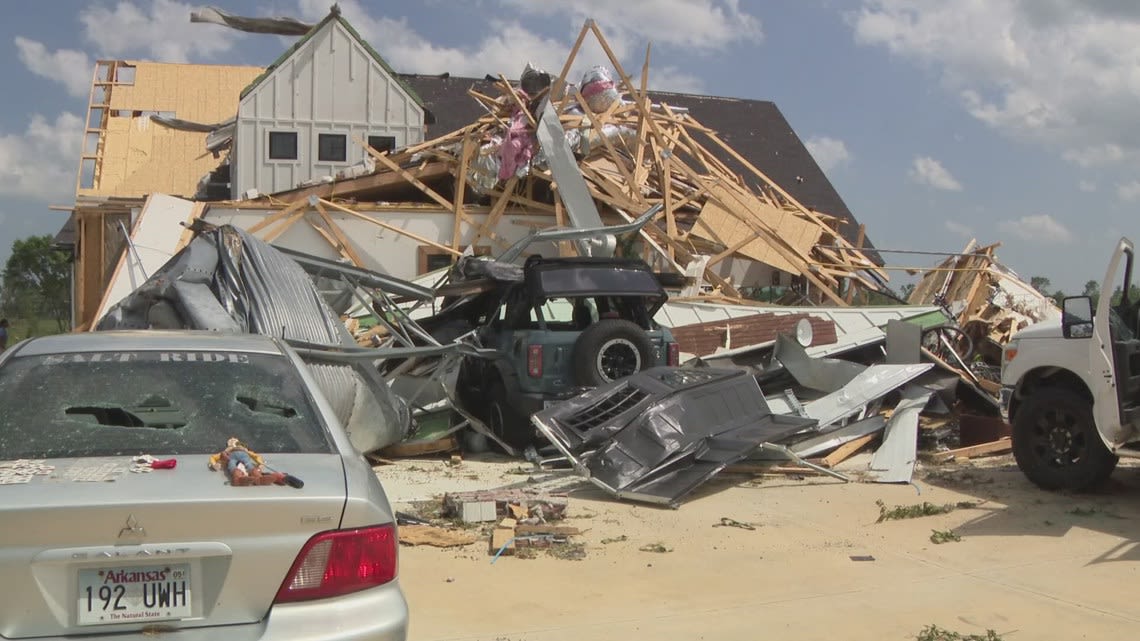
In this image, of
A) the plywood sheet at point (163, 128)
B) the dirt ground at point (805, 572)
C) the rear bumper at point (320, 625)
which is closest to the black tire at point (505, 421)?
the dirt ground at point (805, 572)

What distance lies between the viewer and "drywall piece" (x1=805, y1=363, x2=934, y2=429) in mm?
Answer: 10391

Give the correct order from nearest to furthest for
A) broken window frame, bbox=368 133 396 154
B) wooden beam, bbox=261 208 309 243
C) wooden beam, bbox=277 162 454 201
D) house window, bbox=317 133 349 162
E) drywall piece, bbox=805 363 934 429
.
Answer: drywall piece, bbox=805 363 934 429
wooden beam, bbox=261 208 309 243
wooden beam, bbox=277 162 454 201
house window, bbox=317 133 349 162
broken window frame, bbox=368 133 396 154

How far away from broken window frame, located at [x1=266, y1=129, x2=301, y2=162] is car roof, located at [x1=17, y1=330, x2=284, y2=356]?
19.2 metres

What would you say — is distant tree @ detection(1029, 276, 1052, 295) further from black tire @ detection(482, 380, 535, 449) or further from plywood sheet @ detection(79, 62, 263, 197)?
plywood sheet @ detection(79, 62, 263, 197)

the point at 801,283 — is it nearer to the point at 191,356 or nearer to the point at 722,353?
→ the point at 722,353

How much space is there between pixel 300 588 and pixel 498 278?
27.0 ft

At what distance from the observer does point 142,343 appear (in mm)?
4316

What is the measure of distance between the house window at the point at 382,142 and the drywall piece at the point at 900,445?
15812 millimetres

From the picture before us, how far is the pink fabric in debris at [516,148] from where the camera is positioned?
1734 cm

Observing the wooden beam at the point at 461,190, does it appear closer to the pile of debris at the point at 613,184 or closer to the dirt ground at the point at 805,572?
the pile of debris at the point at 613,184

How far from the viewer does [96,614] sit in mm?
3035

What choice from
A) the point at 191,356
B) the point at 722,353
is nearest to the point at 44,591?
the point at 191,356

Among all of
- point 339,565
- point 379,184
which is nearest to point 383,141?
point 379,184

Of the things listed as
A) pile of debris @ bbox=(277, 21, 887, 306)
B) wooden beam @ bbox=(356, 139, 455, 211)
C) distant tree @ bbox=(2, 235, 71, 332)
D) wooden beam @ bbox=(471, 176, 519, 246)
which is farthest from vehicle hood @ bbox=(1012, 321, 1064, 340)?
distant tree @ bbox=(2, 235, 71, 332)
